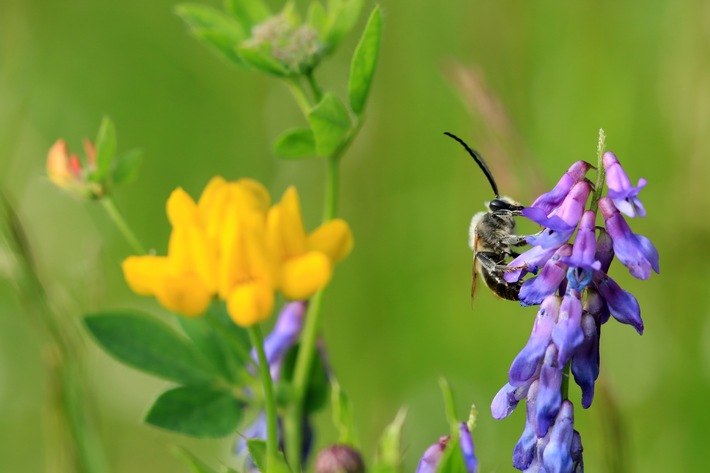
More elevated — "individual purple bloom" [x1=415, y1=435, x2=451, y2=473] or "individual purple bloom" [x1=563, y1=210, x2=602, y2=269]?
"individual purple bloom" [x1=563, y1=210, x2=602, y2=269]

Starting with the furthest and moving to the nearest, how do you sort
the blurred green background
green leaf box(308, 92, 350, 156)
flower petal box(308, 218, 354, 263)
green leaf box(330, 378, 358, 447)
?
the blurred green background, green leaf box(308, 92, 350, 156), green leaf box(330, 378, 358, 447), flower petal box(308, 218, 354, 263)

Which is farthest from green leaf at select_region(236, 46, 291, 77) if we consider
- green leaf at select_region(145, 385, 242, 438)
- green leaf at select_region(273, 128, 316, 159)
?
green leaf at select_region(145, 385, 242, 438)

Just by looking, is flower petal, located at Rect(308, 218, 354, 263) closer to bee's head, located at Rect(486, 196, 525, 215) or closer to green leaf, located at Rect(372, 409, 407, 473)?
green leaf, located at Rect(372, 409, 407, 473)

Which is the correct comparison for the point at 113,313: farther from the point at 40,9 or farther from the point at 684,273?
the point at 40,9

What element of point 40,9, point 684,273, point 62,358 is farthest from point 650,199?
point 40,9

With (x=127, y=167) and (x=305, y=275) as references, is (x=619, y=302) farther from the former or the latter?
(x=127, y=167)

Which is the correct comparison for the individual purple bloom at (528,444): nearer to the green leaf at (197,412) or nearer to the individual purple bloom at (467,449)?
the individual purple bloom at (467,449)
